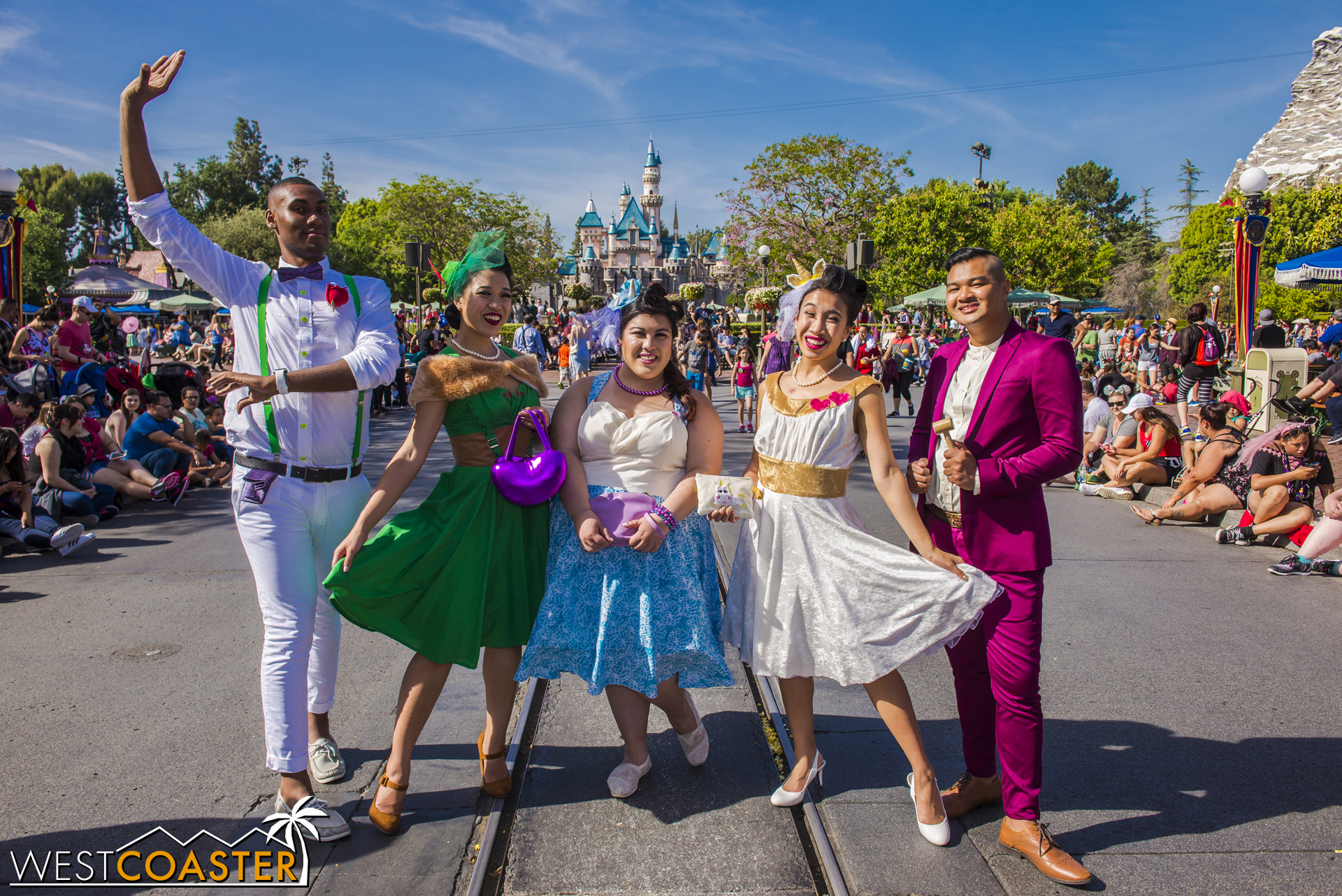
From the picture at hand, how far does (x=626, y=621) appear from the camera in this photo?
283 cm

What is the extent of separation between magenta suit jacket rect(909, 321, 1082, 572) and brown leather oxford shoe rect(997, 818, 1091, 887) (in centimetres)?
83

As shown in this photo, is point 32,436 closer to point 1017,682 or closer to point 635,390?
point 635,390

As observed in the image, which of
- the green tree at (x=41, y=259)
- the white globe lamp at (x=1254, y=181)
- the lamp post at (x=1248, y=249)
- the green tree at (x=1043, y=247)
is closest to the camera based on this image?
the white globe lamp at (x=1254, y=181)

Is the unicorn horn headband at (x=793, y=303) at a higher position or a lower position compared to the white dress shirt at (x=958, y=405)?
higher

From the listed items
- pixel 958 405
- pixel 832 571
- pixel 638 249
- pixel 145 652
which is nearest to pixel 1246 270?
pixel 958 405

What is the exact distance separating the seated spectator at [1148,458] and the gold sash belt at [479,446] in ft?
26.7

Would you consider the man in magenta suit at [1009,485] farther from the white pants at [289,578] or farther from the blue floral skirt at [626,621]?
the white pants at [289,578]

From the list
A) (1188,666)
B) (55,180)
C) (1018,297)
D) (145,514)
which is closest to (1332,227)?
(1018,297)

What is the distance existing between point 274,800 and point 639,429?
6.14ft

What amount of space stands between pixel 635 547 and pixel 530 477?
0.43m

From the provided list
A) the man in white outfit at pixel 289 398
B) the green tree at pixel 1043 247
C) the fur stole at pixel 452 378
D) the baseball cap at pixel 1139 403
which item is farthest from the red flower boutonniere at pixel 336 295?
the green tree at pixel 1043 247

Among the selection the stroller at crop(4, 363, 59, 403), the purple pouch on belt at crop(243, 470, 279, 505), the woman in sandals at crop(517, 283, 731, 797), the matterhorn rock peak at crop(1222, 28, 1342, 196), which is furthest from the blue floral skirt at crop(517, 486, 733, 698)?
the matterhorn rock peak at crop(1222, 28, 1342, 196)

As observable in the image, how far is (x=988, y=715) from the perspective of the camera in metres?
2.92

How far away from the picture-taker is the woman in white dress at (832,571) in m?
2.67
